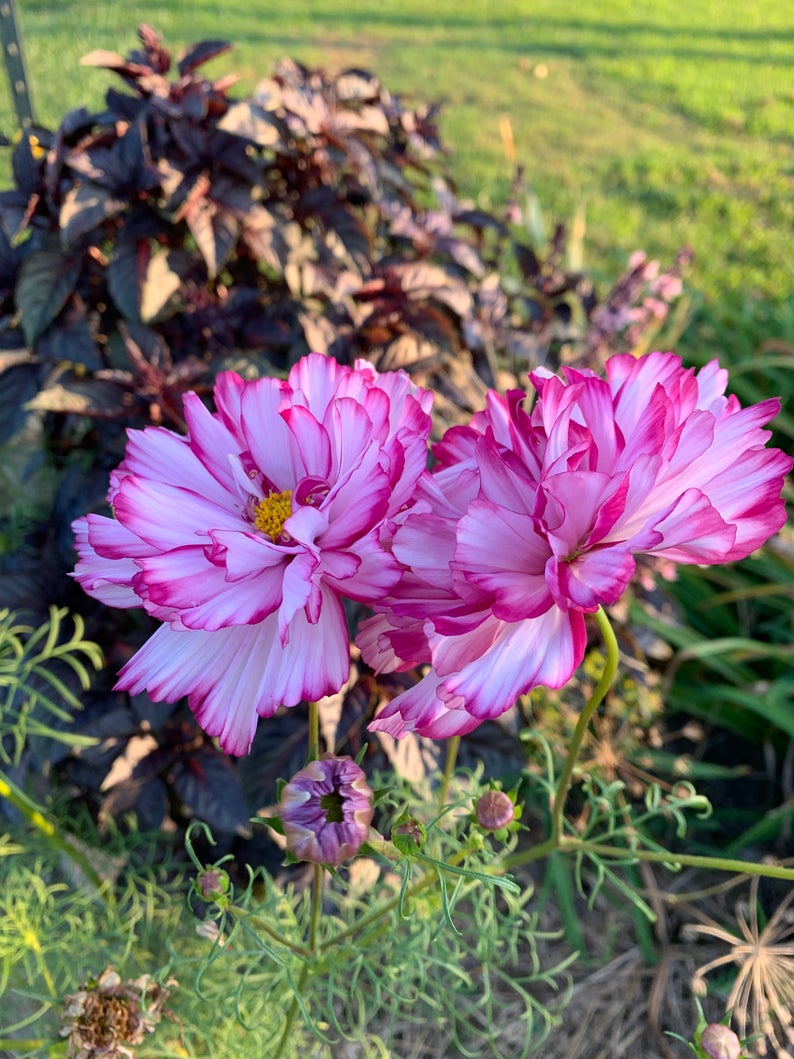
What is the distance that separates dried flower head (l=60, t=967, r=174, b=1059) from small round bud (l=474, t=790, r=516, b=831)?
10.9 inches

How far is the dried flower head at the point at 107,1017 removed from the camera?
0.61 meters

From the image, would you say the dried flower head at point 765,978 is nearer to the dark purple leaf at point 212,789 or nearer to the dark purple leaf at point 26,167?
the dark purple leaf at point 212,789

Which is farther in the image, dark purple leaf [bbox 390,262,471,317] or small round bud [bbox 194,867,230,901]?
dark purple leaf [bbox 390,262,471,317]

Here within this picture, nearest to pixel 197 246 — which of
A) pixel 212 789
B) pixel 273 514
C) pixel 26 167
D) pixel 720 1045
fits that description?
pixel 26 167

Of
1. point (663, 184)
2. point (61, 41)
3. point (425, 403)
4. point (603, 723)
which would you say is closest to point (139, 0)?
point (61, 41)

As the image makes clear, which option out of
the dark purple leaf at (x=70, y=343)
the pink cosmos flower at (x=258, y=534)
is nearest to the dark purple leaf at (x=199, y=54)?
the dark purple leaf at (x=70, y=343)

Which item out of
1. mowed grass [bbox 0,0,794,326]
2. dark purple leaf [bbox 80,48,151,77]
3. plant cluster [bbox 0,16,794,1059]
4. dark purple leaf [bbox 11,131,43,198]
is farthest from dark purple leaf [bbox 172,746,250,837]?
mowed grass [bbox 0,0,794,326]

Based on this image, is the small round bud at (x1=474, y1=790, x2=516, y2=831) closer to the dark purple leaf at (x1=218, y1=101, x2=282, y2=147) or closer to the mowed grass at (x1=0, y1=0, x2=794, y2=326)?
the dark purple leaf at (x1=218, y1=101, x2=282, y2=147)

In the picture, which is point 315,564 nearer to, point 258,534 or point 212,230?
point 258,534

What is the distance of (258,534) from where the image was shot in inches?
18.9

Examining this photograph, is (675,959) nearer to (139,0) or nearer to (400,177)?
(400,177)

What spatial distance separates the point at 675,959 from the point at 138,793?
751 mm

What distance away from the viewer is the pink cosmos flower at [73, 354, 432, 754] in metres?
0.43

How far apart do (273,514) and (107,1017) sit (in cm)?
39
